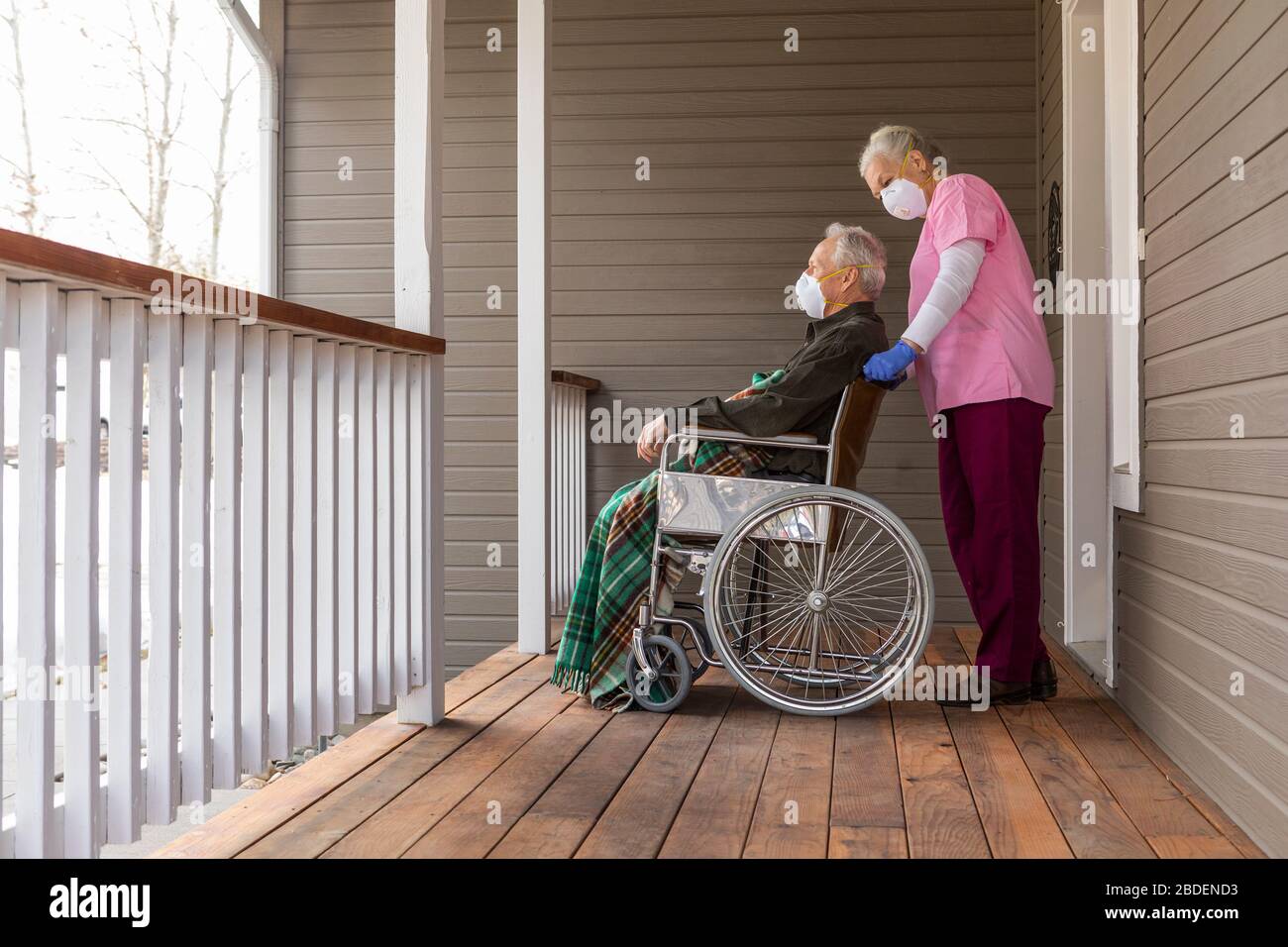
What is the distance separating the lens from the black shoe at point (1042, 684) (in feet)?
9.89

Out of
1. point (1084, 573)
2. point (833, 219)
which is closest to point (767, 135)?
point (833, 219)

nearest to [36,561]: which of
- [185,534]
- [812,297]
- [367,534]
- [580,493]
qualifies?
[185,534]

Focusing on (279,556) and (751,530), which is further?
(751,530)

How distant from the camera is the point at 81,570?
1538mm

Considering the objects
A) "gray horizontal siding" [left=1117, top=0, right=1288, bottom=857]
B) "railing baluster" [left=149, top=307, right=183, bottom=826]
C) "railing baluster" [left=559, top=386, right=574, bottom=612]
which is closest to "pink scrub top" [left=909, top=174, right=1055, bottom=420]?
"gray horizontal siding" [left=1117, top=0, right=1288, bottom=857]

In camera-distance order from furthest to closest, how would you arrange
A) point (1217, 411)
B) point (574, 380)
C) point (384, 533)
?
point (574, 380), point (384, 533), point (1217, 411)

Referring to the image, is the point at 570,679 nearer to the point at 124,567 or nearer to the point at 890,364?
the point at 890,364

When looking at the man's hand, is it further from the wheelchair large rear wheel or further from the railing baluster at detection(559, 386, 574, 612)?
the railing baluster at detection(559, 386, 574, 612)

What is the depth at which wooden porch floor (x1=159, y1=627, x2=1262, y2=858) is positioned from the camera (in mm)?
1897

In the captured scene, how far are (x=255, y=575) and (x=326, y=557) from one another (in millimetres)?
295

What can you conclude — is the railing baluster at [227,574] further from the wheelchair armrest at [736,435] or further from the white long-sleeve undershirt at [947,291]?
the white long-sleeve undershirt at [947,291]

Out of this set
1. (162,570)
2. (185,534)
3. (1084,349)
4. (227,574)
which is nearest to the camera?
(162,570)
